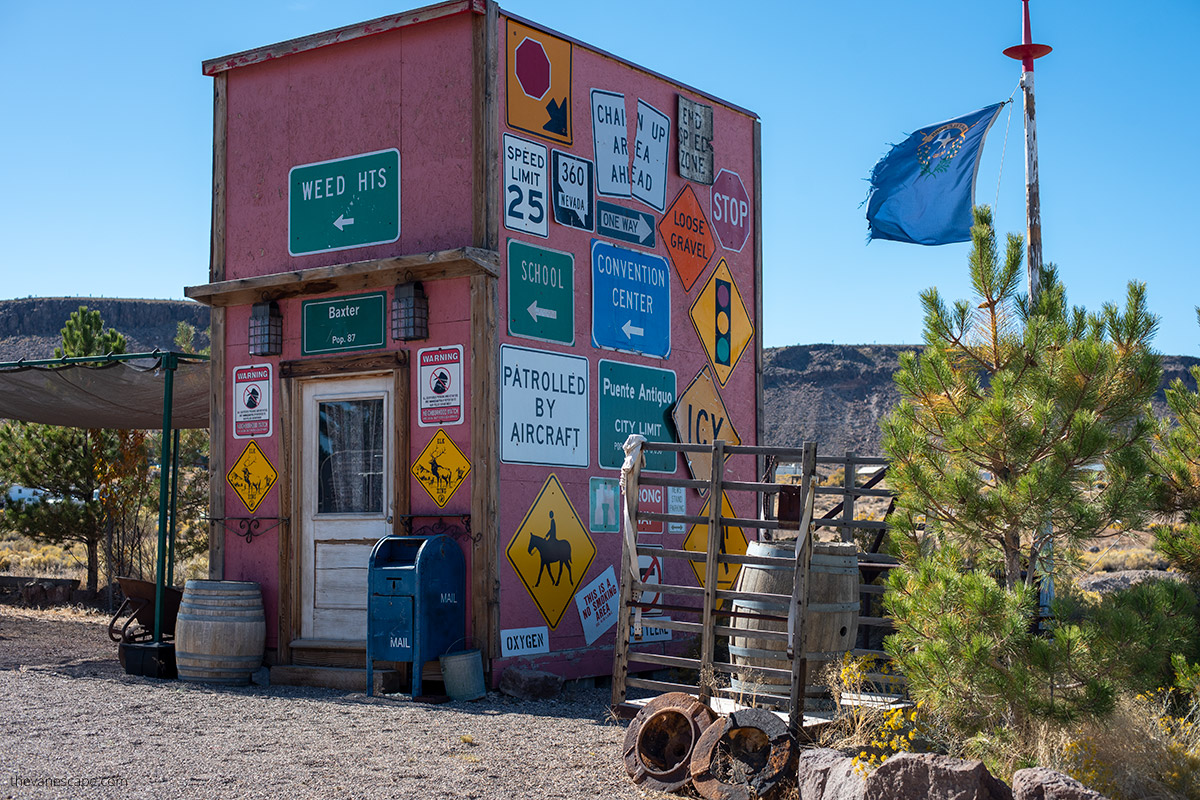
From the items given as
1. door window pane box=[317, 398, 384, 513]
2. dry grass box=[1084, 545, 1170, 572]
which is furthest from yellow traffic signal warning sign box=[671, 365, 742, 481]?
dry grass box=[1084, 545, 1170, 572]

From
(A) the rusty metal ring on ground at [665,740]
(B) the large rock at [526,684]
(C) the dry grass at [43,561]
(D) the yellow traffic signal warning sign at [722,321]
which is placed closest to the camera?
(A) the rusty metal ring on ground at [665,740]

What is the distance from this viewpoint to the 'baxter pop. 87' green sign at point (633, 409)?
10820mm

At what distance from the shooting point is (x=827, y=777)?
553 centimetres

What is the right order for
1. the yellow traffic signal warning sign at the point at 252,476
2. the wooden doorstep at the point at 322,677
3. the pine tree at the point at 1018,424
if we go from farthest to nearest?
the yellow traffic signal warning sign at the point at 252,476 < the wooden doorstep at the point at 322,677 < the pine tree at the point at 1018,424

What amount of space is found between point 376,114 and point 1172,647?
7.68m

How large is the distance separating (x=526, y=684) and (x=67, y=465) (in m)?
10.2

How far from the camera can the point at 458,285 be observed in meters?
9.76

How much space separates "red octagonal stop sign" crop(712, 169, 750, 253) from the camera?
12.7 metres

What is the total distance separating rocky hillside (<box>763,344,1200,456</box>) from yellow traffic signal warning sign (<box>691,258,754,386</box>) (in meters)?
53.0

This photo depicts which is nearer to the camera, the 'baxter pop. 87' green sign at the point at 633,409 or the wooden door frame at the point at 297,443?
A: the wooden door frame at the point at 297,443

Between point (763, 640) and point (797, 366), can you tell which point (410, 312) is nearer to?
point (763, 640)

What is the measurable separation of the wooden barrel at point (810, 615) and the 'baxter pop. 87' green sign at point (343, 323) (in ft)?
13.7

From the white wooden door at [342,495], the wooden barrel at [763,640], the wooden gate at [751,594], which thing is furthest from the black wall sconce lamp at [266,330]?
the wooden barrel at [763,640]

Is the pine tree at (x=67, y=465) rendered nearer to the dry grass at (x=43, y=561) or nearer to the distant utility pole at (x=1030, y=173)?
the dry grass at (x=43, y=561)
